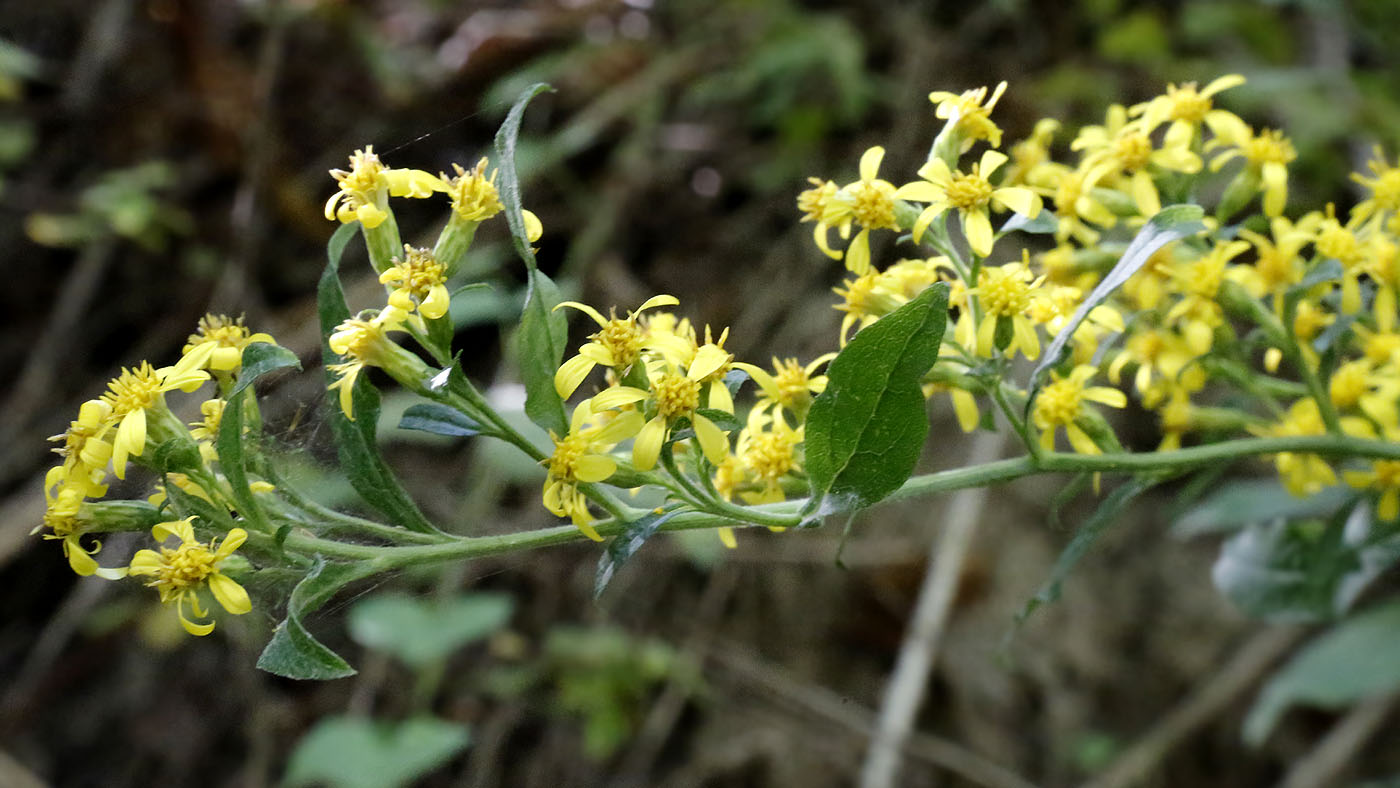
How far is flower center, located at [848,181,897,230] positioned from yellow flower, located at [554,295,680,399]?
0.81 ft

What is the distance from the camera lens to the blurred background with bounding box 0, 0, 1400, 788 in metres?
2.49

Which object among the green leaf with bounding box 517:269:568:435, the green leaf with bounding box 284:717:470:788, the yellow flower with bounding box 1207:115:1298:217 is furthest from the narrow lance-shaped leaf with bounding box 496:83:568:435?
the green leaf with bounding box 284:717:470:788

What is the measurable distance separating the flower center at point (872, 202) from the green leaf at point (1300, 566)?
2.34 ft

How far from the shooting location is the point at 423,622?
2402 mm

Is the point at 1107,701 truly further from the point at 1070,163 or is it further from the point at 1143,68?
the point at 1143,68

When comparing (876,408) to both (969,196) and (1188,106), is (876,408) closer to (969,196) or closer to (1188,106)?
(969,196)

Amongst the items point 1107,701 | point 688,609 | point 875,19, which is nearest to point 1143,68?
point 875,19

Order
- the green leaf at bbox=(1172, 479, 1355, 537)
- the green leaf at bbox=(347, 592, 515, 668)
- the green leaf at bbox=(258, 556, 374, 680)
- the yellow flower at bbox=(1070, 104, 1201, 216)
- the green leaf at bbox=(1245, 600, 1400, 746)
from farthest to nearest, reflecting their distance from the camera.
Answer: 1. the green leaf at bbox=(347, 592, 515, 668)
2. the green leaf at bbox=(1245, 600, 1400, 746)
3. the green leaf at bbox=(1172, 479, 1355, 537)
4. the yellow flower at bbox=(1070, 104, 1201, 216)
5. the green leaf at bbox=(258, 556, 374, 680)

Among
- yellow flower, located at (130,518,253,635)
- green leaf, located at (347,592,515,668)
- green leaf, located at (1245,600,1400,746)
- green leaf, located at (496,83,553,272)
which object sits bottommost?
green leaf, located at (347,592,515,668)

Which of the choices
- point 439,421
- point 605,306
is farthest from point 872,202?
point 605,306

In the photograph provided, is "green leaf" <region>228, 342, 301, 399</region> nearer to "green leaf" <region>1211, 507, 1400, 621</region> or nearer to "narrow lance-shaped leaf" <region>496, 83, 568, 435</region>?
"narrow lance-shaped leaf" <region>496, 83, 568, 435</region>

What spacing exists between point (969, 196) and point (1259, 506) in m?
1.00

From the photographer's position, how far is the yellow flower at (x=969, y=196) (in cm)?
97

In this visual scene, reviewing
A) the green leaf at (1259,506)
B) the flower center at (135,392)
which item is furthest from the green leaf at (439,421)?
the green leaf at (1259,506)
